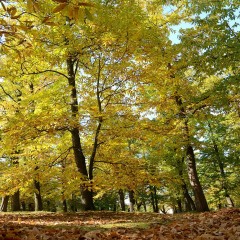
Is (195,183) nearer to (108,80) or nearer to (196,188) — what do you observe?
(196,188)

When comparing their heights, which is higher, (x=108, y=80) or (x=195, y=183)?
(x=108, y=80)

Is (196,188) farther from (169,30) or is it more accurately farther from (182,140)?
(169,30)

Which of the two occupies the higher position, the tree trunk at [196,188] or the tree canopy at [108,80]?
the tree canopy at [108,80]

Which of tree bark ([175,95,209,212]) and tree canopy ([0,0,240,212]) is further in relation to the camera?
tree bark ([175,95,209,212])

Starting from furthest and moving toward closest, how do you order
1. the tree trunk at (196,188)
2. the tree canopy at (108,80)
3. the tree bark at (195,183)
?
the tree trunk at (196,188) < the tree bark at (195,183) < the tree canopy at (108,80)

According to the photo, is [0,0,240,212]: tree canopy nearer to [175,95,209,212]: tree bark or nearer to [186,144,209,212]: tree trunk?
[175,95,209,212]: tree bark

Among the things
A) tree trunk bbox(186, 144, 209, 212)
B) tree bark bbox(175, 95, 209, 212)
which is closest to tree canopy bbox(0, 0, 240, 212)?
tree bark bbox(175, 95, 209, 212)

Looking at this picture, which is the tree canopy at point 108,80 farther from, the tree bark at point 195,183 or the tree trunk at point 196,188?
the tree trunk at point 196,188

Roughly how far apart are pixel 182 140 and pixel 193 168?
72.2 inches

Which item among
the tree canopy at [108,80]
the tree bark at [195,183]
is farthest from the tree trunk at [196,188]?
the tree canopy at [108,80]

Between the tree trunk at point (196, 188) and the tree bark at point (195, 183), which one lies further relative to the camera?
the tree trunk at point (196, 188)

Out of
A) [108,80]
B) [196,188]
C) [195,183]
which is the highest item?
[108,80]

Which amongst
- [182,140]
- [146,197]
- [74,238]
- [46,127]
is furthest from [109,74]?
[146,197]

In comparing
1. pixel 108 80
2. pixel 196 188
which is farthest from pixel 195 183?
pixel 108 80
